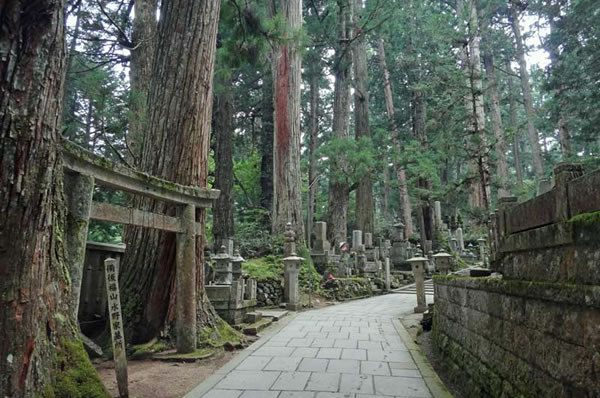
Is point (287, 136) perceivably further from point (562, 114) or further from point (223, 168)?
point (562, 114)

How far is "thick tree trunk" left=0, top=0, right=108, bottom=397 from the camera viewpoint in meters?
1.88

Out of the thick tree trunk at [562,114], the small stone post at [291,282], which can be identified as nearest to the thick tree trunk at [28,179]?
the small stone post at [291,282]

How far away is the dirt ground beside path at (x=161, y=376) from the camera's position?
327cm

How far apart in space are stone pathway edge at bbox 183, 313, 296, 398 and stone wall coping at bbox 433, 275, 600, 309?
2.47m

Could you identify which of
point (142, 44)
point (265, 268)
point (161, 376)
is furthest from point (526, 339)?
point (142, 44)

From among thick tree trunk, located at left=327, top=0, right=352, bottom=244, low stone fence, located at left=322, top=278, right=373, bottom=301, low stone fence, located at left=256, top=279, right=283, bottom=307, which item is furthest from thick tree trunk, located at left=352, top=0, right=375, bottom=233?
low stone fence, located at left=256, top=279, right=283, bottom=307

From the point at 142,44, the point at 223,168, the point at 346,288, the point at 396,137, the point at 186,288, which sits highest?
the point at 396,137

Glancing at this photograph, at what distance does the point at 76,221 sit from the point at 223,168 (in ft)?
34.5

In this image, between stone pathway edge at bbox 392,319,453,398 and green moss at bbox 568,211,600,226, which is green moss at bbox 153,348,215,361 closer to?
stone pathway edge at bbox 392,319,453,398

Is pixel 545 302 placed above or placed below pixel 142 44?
below

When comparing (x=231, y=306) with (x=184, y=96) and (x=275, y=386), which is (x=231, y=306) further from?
(x=184, y=96)

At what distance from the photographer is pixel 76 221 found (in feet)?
9.66

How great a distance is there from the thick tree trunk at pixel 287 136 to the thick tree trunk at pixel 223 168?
1786mm

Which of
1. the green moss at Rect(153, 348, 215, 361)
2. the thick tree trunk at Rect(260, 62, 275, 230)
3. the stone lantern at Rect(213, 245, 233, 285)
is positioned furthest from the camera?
the thick tree trunk at Rect(260, 62, 275, 230)
